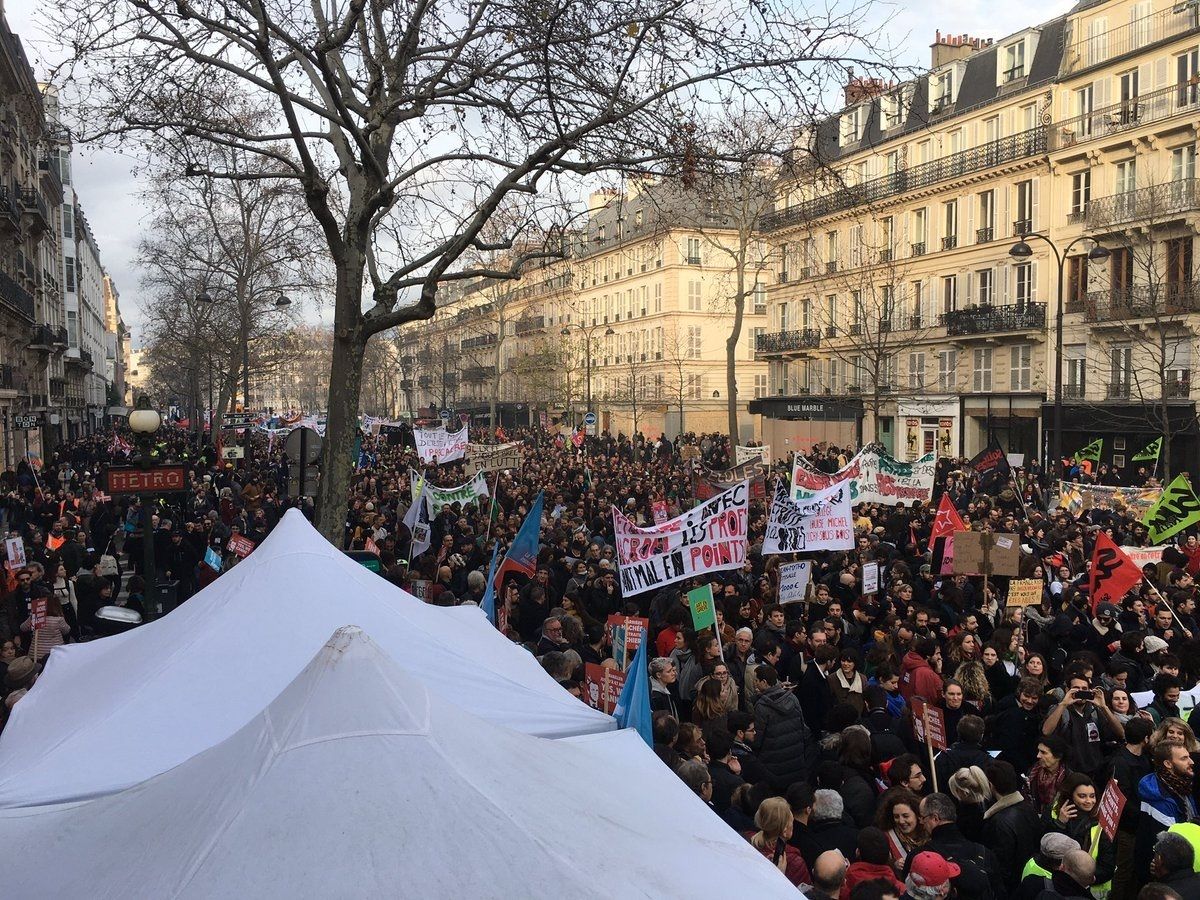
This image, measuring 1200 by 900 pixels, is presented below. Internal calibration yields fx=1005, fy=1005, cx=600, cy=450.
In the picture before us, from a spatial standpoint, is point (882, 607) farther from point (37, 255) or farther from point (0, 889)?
point (37, 255)

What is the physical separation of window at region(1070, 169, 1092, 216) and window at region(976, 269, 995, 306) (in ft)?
13.2

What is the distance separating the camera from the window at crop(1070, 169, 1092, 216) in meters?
36.2

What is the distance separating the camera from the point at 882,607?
10.5 metres

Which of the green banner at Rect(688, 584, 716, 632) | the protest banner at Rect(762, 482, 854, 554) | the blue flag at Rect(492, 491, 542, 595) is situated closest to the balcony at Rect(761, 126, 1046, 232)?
the protest banner at Rect(762, 482, 854, 554)

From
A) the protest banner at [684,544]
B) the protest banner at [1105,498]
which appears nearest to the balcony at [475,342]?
the protest banner at [1105,498]

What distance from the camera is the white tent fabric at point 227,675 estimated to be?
473cm

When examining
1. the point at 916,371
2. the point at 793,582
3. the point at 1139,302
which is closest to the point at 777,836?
the point at 793,582

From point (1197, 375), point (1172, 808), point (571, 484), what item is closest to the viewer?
point (1172, 808)

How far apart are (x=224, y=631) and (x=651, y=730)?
262 centimetres

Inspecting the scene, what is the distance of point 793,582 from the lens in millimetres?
10539

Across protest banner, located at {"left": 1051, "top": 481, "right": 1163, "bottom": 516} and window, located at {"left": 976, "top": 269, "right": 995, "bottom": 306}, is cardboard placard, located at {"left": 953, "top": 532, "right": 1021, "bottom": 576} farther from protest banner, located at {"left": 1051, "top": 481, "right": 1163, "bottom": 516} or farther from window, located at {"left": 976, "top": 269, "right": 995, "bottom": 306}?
window, located at {"left": 976, "top": 269, "right": 995, "bottom": 306}

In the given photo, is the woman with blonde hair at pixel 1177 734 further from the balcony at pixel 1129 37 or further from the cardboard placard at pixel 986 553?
the balcony at pixel 1129 37

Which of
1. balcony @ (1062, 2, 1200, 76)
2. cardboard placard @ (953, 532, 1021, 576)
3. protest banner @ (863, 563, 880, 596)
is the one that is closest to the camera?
protest banner @ (863, 563, 880, 596)

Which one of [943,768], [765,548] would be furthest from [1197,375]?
[943,768]
